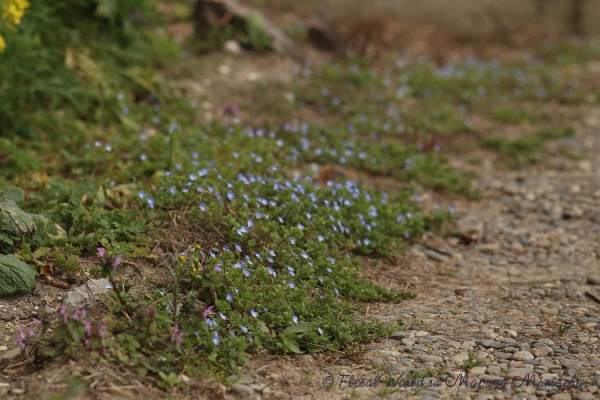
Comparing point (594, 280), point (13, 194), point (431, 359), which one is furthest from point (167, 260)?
point (594, 280)

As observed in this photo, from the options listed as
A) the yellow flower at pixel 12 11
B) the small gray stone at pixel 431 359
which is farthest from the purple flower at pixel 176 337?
the yellow flower at pixel 12 11

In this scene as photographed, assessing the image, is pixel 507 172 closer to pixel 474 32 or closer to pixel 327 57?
pixel 327 57

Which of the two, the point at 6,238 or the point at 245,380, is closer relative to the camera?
the point at 245,380

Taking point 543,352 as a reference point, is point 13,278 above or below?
above

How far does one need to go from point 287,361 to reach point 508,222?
284 centimetres

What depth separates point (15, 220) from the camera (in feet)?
11.4

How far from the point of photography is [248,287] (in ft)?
11.6

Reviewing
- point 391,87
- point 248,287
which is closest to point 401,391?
point 248,287

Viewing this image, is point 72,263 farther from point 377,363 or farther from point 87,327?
point 377,363

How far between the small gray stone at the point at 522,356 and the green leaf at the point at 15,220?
266cm

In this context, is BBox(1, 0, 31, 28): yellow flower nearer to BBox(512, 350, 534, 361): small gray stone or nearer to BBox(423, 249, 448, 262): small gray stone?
BBox(423, 249, 448, 262): small gray stone

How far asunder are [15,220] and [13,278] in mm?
344

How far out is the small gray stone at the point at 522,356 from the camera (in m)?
3.32

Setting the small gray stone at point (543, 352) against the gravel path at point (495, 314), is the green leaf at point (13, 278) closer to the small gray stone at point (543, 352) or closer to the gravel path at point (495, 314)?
the gravel path at point (495, 314)
